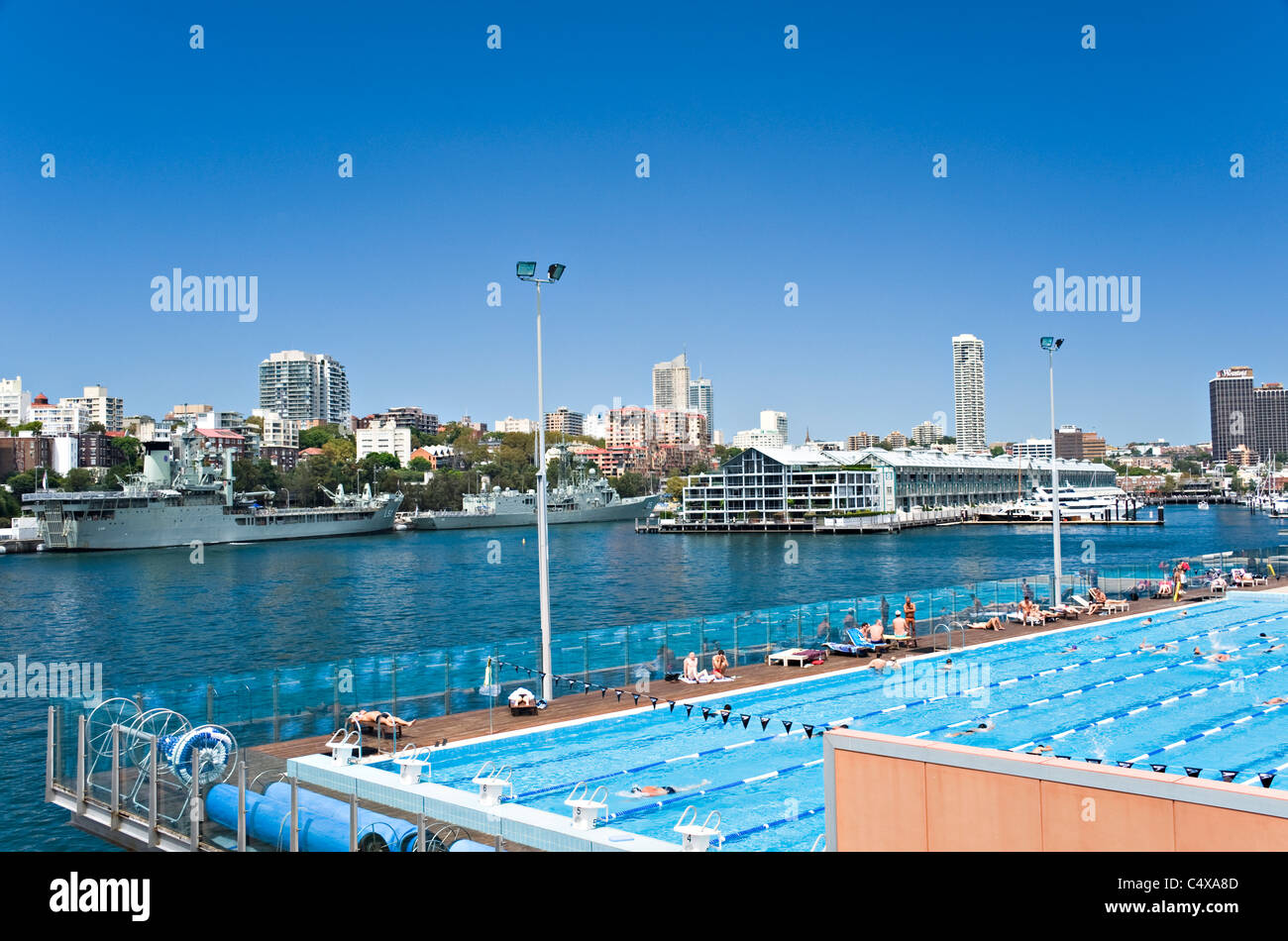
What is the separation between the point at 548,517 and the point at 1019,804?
157m

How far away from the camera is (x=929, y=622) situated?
28.0m

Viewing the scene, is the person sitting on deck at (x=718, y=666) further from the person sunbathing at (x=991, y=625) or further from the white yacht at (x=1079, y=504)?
the white yacht at (x=1079, y=504)

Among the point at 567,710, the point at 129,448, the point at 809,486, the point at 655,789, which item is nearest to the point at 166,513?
Result: the point at 129,448

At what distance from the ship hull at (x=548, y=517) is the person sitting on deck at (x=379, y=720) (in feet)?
→ 442

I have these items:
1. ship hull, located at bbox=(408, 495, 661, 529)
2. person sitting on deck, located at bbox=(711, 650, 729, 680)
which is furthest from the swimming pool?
ship hull, located at bbox=(408, 495, 661, 529)

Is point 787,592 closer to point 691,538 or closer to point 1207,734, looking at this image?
point 1207,734

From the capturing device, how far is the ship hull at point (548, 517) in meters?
160

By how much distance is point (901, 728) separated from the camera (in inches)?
679

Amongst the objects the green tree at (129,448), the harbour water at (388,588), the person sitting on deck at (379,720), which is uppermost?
the green tree at (129,448)

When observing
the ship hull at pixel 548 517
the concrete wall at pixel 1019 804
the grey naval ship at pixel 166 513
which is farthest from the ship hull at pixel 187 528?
the concrete wall at pixel 1019 804

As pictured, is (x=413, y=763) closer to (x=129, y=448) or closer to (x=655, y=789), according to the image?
(x=655, y=789)

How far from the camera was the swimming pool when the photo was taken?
13766 millimetres

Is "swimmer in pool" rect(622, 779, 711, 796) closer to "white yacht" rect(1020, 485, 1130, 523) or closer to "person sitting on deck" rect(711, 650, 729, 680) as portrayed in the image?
"person sitting on deck" rect(711, 650, 729, 680)
